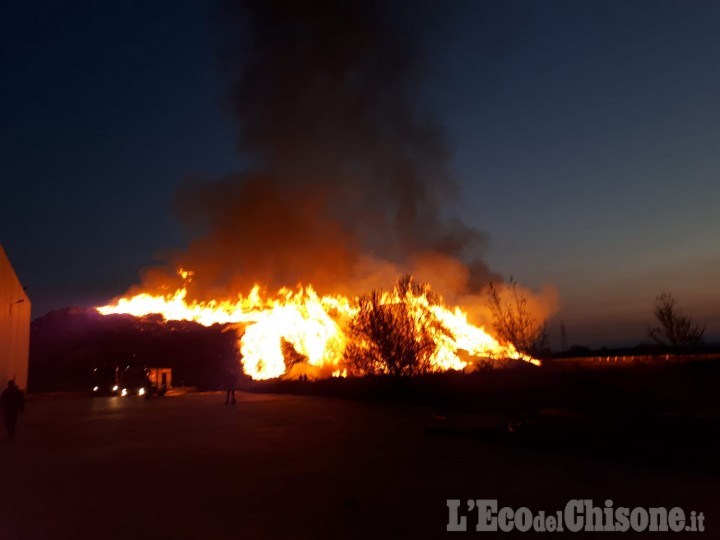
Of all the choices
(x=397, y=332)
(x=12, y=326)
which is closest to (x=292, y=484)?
(x=397, y=332)

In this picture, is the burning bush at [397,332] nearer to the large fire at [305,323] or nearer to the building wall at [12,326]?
the large fire at [305,323]

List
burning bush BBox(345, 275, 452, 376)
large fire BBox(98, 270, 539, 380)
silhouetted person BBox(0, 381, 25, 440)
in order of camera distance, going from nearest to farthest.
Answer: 1. silhouetted person BBox(0, 381, 25, 440)
2. burning bush BBox(345, 275, 452, 376)
3. large fire BBox(98, 270, 539, 380)

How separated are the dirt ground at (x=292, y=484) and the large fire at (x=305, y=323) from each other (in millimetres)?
17886

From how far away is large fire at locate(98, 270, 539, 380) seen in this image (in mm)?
34688

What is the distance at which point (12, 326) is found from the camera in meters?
37.5

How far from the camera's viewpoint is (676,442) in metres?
12.1

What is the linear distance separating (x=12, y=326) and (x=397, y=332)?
21.6 metres

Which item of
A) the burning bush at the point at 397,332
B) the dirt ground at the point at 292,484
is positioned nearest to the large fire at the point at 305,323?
the burning bush at the point at 397,332

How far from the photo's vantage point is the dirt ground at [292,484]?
7.50m

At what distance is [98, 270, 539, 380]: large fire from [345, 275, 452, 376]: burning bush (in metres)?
0.11

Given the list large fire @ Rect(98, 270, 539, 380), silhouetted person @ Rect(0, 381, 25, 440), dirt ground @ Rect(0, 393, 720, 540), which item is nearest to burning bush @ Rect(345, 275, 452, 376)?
large fire @ Rect(98, 270, 539, 380)

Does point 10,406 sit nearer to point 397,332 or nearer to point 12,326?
point 397,332

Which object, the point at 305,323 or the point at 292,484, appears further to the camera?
the point at 305,323

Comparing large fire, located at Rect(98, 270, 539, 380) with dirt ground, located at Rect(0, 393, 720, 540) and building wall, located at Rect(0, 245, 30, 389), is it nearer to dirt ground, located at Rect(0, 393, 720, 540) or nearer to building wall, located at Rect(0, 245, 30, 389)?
building wall, located at Rect(0, 245, 30, 389)
